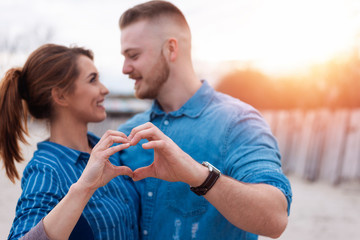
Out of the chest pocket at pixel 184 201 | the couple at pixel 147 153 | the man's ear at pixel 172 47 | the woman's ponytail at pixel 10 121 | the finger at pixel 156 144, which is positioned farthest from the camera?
the man's ear at pixel 172 47

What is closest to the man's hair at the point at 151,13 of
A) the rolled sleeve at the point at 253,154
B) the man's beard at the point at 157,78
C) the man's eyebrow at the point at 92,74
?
the man's beard at the point at 157,78

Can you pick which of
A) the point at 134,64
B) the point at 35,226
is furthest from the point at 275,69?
the point at 35,226

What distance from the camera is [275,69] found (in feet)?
58.3

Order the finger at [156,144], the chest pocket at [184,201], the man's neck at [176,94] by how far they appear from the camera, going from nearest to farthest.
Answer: the finger at [156,144]
the chest pocket at [184,201]
the man's neck at [176,94]

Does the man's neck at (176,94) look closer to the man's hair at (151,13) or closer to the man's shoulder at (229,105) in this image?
the man's shoulder at (229,105)

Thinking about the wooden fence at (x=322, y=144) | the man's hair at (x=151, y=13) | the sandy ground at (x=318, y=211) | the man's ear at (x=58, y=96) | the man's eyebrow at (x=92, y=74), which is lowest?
the sandy ground at (x=318, y=211)

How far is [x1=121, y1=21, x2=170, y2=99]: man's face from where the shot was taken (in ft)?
8.72

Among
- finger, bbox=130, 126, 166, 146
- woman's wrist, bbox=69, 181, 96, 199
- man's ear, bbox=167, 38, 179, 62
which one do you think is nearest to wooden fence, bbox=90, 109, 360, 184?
man's ear, bbox=167, 38, 179, 62

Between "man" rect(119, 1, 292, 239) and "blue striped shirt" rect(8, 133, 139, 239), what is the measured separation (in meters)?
0.14

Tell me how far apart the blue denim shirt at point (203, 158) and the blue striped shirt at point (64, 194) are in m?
0.14

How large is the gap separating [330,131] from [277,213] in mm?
8228

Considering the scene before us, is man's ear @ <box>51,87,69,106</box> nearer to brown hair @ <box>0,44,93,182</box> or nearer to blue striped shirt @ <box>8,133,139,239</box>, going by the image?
brown hair @ <box>0,44,93,182</box>

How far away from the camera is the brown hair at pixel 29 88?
228 cm

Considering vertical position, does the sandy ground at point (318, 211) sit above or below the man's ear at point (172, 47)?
below
